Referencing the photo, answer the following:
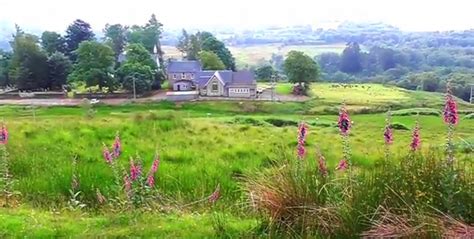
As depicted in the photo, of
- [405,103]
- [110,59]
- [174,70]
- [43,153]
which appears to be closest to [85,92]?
[110,59]

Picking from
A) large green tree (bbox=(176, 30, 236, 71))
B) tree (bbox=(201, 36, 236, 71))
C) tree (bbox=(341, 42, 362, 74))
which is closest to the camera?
tree (bbox=(201, 36, 236, 71))

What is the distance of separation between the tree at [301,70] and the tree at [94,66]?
49.5ft

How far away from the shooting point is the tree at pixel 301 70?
165 feet

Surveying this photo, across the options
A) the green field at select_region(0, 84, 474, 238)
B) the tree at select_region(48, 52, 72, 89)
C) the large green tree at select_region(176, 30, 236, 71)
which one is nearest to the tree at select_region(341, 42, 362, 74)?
the large green tree at select_region(176, 30, 236, 71)

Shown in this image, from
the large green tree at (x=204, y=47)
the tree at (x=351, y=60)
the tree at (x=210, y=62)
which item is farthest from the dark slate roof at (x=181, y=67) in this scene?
the tree at (x=351, y=60)

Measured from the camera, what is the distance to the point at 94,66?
45.3 m

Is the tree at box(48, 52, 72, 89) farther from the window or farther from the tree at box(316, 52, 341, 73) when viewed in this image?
the tree at box(316, 52, 341, 73)

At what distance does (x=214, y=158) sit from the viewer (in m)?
8.70

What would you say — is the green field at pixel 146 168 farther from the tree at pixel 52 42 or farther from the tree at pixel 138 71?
the tree at pixel 52 42

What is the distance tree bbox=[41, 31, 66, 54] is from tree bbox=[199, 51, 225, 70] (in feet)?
42.8

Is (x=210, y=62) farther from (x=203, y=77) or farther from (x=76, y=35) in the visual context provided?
(x=76, y=35)

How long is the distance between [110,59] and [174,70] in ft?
22.2

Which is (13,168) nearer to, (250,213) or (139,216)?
(139,216)

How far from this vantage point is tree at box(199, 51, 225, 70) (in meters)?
54.8
